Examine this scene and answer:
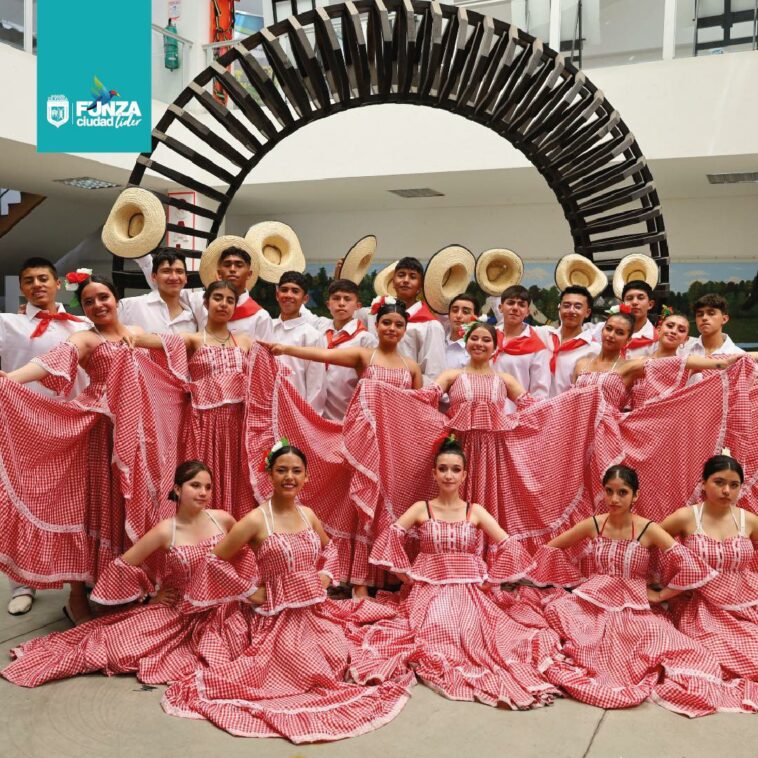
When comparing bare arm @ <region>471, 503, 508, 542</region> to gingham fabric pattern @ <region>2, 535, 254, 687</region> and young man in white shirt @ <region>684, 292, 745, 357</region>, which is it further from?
young man in white shirt @ <region>684, 292, 745, 357</region>

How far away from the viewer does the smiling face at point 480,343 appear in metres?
4.20

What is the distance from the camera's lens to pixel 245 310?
4629mm

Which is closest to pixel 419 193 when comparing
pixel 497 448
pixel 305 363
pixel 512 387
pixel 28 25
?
pixel 28 25

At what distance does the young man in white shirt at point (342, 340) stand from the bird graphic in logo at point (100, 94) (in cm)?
478

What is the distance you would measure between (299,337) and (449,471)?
52.7 inches

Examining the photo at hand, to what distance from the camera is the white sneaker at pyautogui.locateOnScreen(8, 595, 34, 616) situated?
160 inches

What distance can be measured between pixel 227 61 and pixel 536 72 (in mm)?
1885

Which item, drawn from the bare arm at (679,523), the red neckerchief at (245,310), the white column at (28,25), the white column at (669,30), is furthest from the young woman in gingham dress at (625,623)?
the white column at (28,25)

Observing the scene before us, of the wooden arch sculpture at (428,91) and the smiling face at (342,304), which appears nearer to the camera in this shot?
the smiling face at (342,304)

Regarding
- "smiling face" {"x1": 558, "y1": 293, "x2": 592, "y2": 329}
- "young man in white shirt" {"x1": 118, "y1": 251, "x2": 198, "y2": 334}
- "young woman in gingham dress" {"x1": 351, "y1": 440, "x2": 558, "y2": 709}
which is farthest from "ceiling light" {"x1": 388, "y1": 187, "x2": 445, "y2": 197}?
"young woman in gingham dress" {"x1": 351, "y1": 440, "x2": 558, "y2": 709}

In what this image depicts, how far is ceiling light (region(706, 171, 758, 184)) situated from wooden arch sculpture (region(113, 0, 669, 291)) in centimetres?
377

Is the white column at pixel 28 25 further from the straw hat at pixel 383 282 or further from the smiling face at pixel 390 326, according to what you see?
the smiling face at pixel 390 326

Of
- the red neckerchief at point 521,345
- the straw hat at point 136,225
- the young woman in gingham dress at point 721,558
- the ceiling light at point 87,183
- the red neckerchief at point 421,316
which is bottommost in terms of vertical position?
the young woman in gingham dress at point 721,558

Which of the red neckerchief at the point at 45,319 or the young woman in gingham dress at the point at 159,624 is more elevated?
the red neckerchief at the point at 45,319
